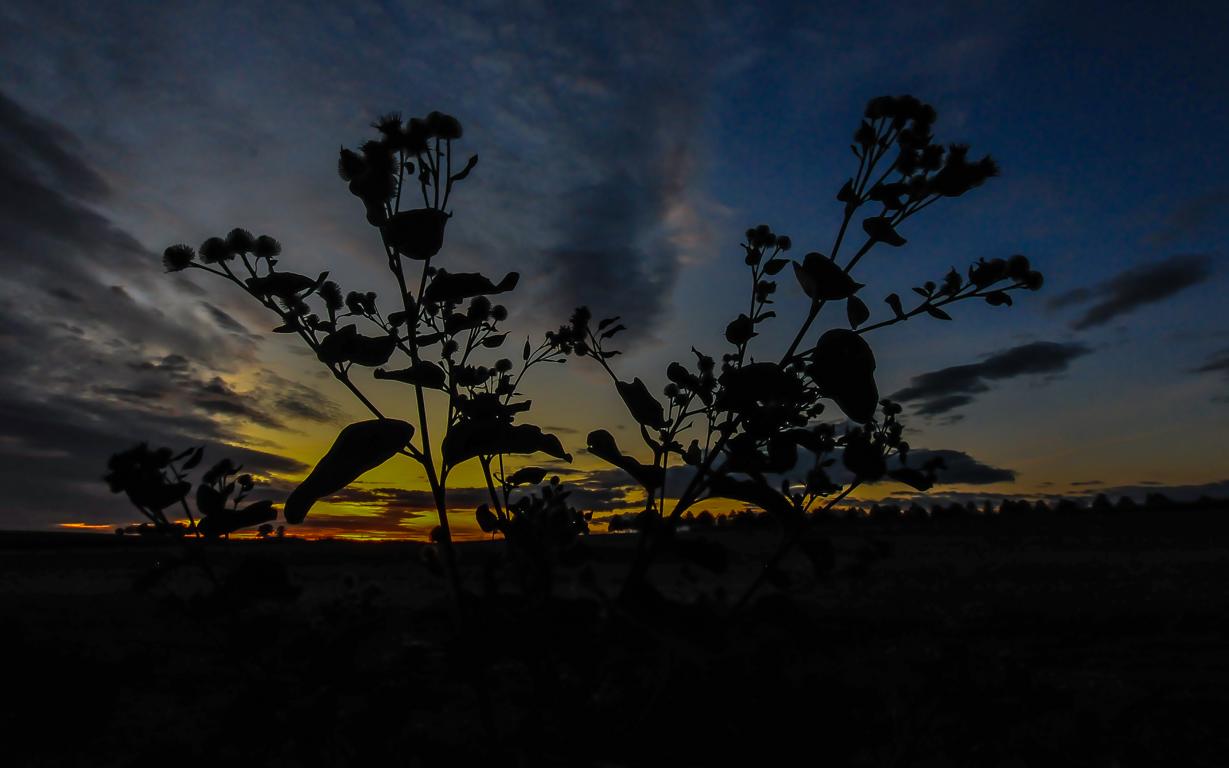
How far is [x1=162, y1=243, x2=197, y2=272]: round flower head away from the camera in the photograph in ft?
7.02

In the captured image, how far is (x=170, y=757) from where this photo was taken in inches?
62.7

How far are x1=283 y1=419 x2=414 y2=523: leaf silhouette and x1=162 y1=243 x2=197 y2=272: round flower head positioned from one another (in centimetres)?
101

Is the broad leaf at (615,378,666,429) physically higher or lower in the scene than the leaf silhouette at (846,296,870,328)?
lower

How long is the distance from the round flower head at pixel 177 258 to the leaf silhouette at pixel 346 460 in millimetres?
1014

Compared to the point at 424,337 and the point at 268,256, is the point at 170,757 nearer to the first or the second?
the point at 424,337

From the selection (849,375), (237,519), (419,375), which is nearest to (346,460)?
(419,375)

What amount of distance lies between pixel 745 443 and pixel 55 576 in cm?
2712

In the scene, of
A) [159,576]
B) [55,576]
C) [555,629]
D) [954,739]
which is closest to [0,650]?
[159,576]

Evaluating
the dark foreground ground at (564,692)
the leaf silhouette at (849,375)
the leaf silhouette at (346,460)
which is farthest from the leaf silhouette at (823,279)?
the leaf silhouette at (346,460)

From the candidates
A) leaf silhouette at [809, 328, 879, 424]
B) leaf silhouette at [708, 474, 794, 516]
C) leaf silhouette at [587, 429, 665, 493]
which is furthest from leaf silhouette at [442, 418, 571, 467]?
leaf silhouette at [809, 328, 879, 424]

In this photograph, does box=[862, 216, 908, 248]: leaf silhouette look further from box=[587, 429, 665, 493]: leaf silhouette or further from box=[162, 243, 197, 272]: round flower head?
A: box=[162, 243, 197, 272]: round flower head

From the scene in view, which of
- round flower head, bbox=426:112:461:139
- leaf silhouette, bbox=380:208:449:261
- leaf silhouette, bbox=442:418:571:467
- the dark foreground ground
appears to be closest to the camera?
the dark foreground ground

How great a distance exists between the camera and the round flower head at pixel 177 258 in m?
2.14

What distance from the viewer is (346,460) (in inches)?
57.6
